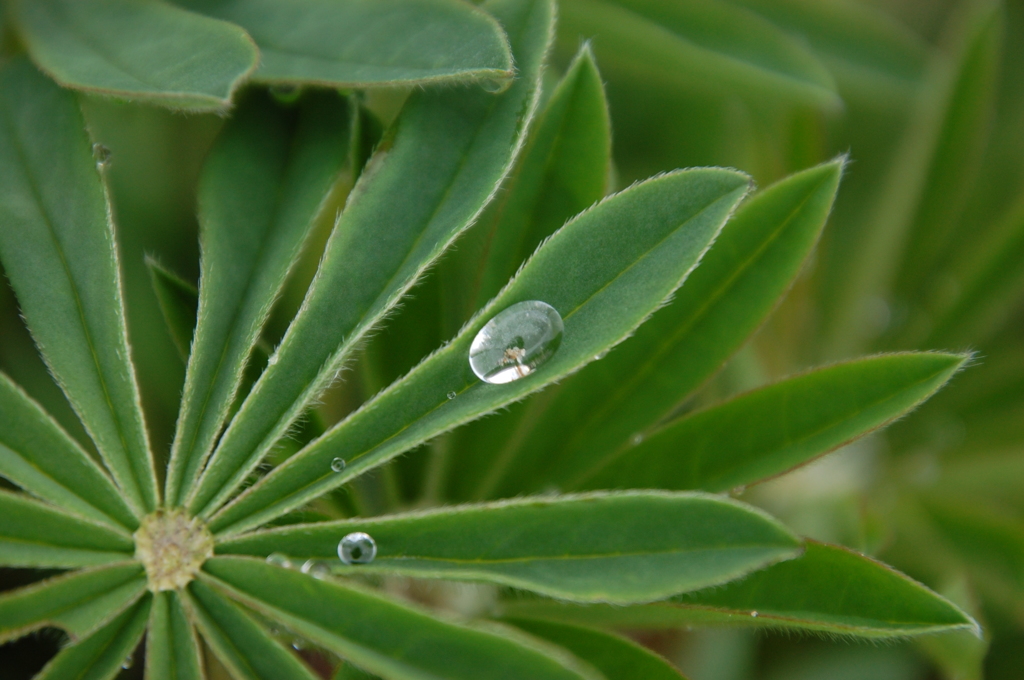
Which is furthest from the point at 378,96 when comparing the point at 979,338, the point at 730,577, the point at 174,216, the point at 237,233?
the point at 979,338

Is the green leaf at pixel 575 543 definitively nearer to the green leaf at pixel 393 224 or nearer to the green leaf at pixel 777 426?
the green leaf at pixel 393 224

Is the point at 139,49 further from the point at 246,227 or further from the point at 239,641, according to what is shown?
the point at 239,641

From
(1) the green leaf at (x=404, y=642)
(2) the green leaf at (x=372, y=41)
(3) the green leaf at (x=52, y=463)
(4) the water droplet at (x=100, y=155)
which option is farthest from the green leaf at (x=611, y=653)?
(4) the water droplet at (x=100, y=155)

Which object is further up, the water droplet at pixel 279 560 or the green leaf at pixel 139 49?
the green leaf at pixel 139 49

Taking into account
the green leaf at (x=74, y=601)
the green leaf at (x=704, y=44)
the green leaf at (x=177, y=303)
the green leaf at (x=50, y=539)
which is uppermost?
the green leaf at (x=704, y=44)

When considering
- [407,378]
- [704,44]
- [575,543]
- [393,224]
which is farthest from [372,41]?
[704,44]

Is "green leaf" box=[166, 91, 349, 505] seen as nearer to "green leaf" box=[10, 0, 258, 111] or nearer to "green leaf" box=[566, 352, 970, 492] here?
"green leaf" box=[10, 0, 258, 111]
